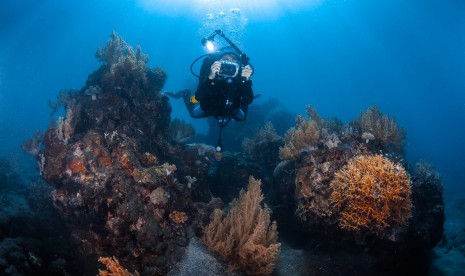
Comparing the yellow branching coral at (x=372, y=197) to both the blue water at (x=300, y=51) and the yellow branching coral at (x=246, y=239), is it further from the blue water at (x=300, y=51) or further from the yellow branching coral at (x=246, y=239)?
the blue water at (x=300, y=51)

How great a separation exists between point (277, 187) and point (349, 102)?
113m

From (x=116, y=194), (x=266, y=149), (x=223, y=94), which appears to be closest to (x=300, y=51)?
(x=266, y=149)

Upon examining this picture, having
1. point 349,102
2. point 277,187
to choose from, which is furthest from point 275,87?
point 277,187

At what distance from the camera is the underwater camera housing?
6250 mm

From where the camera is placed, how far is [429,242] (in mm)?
5344

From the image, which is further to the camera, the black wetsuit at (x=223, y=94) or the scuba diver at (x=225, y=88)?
the black wetsuit at (x=223, y=94)

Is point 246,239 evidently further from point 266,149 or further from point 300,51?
point 300,51

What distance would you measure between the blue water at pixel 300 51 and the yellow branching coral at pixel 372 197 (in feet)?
13.4

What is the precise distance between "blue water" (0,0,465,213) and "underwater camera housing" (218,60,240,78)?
4.39 metres

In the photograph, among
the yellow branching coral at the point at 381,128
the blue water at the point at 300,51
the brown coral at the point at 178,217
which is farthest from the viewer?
the blue water at the point at 300,51

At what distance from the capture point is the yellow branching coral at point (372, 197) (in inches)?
182

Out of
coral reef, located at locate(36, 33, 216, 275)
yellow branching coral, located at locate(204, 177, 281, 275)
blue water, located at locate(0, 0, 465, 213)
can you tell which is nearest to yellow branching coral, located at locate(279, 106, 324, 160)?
yellow branching coral, located at locate(204, 177, 281, 275)

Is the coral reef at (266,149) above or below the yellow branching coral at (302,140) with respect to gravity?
above

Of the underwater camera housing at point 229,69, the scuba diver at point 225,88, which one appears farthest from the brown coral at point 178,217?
the underwater camera housing at point 229,69
